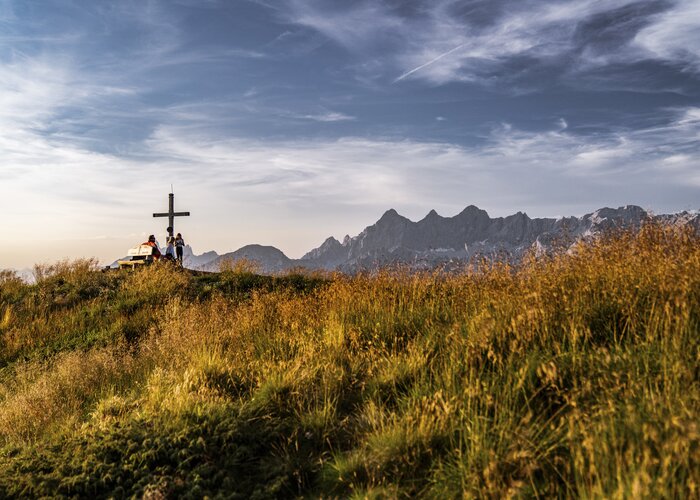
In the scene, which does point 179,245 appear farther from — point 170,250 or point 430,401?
point 430,401

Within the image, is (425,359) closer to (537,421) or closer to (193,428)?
(537,421)

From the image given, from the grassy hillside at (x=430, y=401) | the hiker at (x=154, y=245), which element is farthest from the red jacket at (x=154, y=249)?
the grassy hillside at (x=430, y=401)

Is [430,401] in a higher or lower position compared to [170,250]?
lower

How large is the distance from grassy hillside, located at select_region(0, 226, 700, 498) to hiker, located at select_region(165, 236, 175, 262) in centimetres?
1620

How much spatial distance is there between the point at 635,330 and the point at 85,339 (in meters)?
12.2

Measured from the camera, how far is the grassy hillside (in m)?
3.30

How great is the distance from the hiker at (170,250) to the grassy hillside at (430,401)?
1620 centimetres

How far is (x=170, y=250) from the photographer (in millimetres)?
24219

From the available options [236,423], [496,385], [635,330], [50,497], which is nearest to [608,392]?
Result: [496,385]

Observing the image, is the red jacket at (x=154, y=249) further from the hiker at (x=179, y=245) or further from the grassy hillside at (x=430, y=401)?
the grassy hillside at (x=430, y=401)

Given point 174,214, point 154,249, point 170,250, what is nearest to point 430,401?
point 154,249

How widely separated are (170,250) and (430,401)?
22161mm

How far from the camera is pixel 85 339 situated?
12.4m

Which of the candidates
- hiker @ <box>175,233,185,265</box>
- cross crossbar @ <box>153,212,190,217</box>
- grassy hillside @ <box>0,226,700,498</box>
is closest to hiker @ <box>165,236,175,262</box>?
hiker @ <box>175,233,185,265</box>
